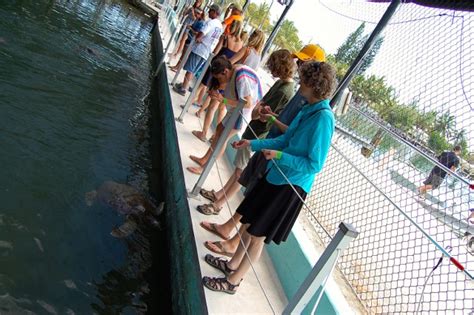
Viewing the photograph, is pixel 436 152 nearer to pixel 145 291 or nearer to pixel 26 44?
pixel 145 291

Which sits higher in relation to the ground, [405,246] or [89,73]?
[405,246]

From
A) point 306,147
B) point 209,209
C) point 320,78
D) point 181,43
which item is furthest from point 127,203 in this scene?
point 181,43

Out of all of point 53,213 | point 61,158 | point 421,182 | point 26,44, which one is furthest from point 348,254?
point 26,44

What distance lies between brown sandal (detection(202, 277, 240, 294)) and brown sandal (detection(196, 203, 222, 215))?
1.10 meters

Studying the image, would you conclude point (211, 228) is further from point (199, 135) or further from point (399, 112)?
point (399, 112)

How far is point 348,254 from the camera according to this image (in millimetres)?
4258

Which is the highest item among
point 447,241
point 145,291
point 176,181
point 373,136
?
point 373,136

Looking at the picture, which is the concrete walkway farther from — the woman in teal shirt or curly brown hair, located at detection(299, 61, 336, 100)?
curly brown hair, located at detection(299, 61, 336, 100)

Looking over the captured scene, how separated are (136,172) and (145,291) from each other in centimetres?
231

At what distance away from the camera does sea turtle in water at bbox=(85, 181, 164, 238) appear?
4469 millimetres

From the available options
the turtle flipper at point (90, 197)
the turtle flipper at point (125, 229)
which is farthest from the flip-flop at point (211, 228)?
the turtle flipper at point (90, 197)

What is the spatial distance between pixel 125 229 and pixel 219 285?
157 centimetres

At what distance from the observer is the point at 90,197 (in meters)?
4.48

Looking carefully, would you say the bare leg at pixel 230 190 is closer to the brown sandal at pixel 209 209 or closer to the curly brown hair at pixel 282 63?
the brown sandal at pixel 209 209
